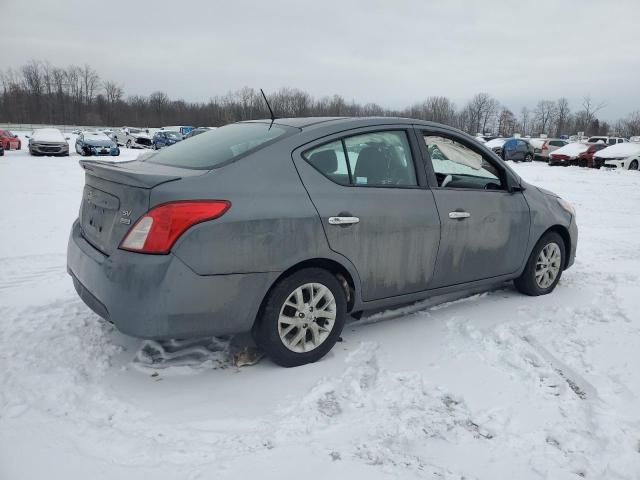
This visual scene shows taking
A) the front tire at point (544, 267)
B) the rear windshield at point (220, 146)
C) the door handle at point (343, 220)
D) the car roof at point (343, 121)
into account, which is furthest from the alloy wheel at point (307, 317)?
the front tire at point (544, 267)


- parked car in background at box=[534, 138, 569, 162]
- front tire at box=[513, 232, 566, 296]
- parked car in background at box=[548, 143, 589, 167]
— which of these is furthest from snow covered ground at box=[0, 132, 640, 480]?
parked car in background at box=[534, 138, 569, 162]

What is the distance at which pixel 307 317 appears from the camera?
3.21 meters

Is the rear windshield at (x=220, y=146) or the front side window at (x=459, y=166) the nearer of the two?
the rear windshield at (x=220, y=146)

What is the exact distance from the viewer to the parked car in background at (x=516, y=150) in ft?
101

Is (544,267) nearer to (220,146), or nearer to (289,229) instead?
(289,229)

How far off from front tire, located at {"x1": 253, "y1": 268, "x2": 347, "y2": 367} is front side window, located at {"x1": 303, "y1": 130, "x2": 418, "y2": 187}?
730 mm

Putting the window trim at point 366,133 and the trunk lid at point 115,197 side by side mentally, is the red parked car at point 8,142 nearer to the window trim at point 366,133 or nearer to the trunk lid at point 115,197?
the trunk lid at point 115,197

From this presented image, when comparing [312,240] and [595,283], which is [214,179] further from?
[595,283]

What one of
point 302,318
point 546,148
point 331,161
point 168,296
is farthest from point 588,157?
point 168,296

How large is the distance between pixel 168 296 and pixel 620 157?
2755 cm

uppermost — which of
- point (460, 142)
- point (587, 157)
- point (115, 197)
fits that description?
point (587, 157)

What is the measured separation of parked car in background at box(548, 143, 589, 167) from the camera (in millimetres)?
27922

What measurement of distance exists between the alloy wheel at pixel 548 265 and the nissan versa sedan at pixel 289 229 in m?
0.61

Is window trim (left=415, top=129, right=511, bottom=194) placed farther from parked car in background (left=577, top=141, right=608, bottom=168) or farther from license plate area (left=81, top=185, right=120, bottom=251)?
parked car in background (left=577, top=141, right=608, bottom=168)
